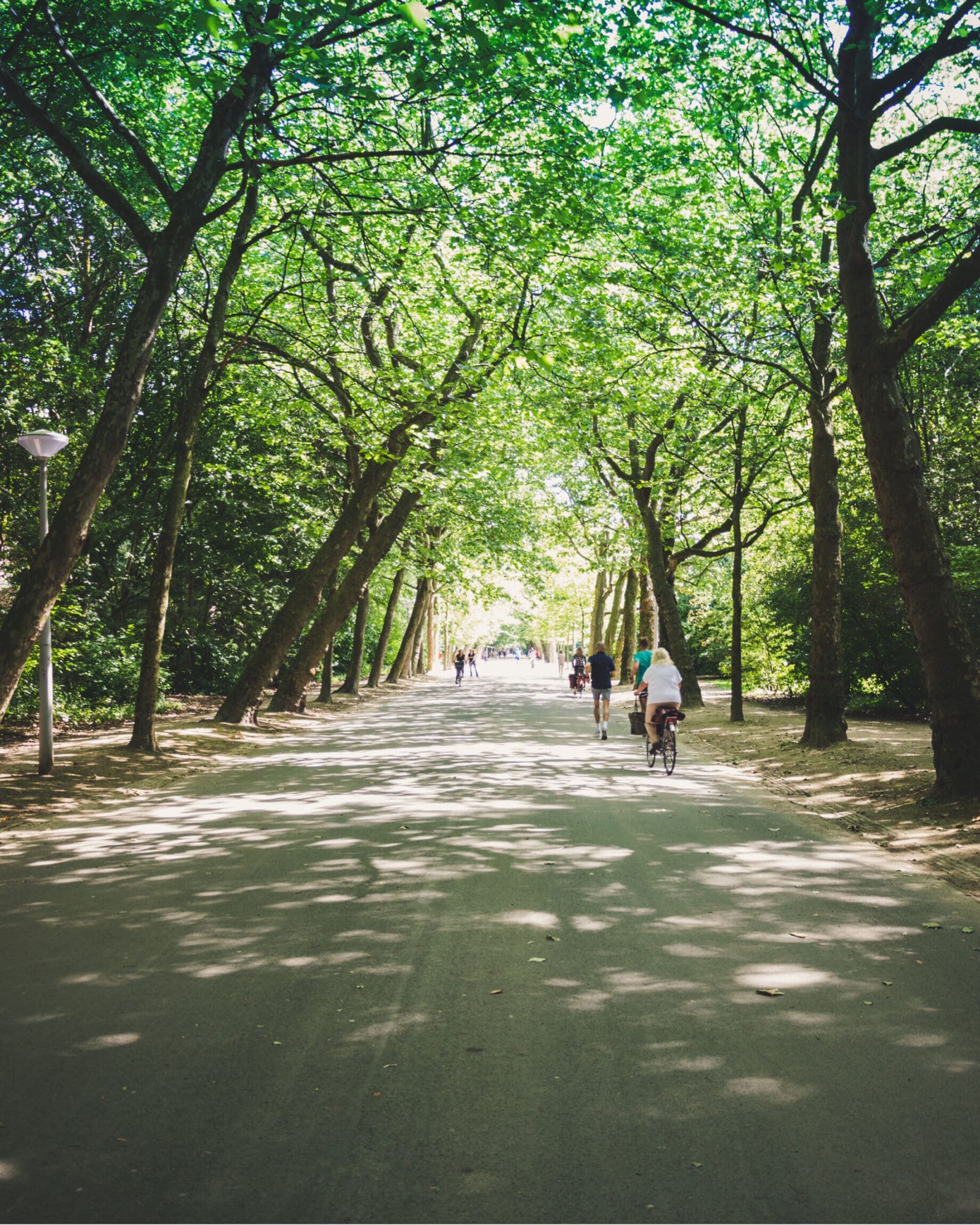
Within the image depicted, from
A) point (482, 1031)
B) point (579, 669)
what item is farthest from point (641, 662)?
point (579, 669)

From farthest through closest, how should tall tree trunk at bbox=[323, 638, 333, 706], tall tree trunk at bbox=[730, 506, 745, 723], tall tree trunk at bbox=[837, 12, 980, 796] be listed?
tall tree trunk at bbox=[323, 638, 333, 706], tall tree trunk at bbox=[730, 506, 745, 723], tall tree trunk at bbox=[837, 12, 980, 796]

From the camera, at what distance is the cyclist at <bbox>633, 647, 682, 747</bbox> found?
1395cm

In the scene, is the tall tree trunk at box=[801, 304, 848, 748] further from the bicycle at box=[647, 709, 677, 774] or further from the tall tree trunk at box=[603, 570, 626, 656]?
the tall tree trunk at box=[603, 570, 626, 656]

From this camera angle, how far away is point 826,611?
1574 cm

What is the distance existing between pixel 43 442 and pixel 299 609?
962cm

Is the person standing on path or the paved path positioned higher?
the person standing on path

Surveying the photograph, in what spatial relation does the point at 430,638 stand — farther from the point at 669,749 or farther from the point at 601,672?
the point at 669,749

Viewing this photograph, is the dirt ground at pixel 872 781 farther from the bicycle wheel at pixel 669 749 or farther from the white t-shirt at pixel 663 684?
the white t-shirt at pixel 663 684

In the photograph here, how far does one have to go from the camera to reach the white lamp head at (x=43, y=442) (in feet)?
38.8

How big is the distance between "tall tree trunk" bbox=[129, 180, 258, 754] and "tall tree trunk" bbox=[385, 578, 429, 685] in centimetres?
2758

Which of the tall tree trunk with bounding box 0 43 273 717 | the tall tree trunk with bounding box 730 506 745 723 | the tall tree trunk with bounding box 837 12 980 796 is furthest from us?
the tall tree trunk with bounding box 730 506 745 723

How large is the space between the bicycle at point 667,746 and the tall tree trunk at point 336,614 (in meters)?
11.8

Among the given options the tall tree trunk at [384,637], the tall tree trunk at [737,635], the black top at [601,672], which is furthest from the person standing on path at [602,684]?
the tall tree trunk at [384,637]

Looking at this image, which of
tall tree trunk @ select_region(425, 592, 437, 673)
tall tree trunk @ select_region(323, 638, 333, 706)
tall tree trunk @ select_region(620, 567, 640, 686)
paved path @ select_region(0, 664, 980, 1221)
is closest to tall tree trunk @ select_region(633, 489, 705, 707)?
tall tree trunk @ select_region(323, 638, 333, 706)
